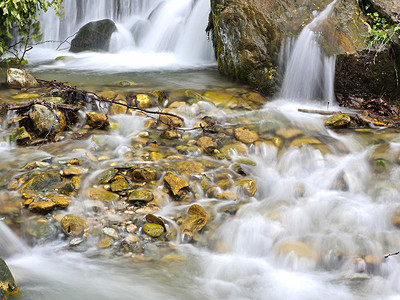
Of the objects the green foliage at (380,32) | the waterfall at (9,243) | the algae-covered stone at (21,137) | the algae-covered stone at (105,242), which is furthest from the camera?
the green foliage at (380,32)

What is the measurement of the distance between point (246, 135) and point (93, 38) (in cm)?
790

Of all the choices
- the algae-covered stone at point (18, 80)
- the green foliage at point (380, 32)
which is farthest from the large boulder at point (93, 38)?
the green foliage at point (380, 32)

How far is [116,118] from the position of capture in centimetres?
594

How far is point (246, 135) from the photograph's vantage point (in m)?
5.54

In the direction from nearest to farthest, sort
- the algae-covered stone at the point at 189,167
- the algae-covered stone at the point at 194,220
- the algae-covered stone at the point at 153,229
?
the algae-covered stone at the point at 153,229 < the algae-covered stone at the point at 194,220 < the algae-covered stone at the point at 189,167

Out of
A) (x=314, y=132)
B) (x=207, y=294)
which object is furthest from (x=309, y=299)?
(x=314, y=132)

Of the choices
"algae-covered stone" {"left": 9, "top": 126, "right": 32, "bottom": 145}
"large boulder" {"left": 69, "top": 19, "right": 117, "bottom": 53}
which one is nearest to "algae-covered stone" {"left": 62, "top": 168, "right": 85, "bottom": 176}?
"algae-covered stone" {"left": 9, "top": 126, "right": 32, "bottom": 145}

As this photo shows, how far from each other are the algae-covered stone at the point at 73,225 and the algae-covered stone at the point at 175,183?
1.04m

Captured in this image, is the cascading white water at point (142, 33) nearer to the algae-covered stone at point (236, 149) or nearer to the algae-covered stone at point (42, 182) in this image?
the algae-covered stone at point (236, 149)

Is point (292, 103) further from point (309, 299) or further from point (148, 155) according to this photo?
point (309, 299)

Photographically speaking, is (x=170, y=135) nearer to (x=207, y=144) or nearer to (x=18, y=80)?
(x=207, y=144)

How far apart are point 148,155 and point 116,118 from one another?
1.35 m

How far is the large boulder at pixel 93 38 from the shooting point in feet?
37.4

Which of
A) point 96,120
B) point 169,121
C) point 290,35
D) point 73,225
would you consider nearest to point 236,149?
point 169,121
